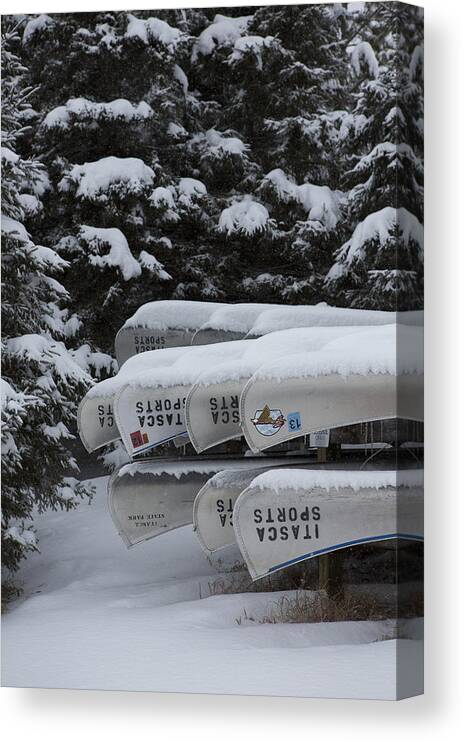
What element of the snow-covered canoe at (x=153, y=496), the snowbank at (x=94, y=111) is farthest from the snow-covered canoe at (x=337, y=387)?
the snowbank at (x=94, y=111)

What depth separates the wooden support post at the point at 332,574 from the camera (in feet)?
13.5

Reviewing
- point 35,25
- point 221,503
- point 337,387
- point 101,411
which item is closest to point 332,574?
point 221,503

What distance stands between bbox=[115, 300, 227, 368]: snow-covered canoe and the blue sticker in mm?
379

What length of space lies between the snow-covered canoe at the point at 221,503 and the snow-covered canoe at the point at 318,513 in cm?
3

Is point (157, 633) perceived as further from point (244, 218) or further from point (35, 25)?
point (35, 25)

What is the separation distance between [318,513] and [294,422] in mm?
261

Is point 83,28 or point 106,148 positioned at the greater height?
point 83,28

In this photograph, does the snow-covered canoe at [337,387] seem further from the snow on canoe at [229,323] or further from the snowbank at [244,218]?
the snowbank at [244,218]

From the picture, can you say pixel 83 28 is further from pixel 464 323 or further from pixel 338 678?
pixel 338 678

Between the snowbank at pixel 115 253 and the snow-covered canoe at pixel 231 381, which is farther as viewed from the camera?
the snowbank at pixel 115 253

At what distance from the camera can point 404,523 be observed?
4.04 meters

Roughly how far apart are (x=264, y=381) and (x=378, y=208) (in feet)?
1.89

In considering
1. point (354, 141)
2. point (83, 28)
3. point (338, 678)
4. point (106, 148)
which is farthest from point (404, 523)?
point (83, 28)

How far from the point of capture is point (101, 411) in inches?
172
